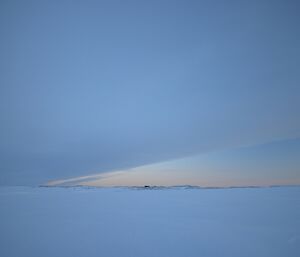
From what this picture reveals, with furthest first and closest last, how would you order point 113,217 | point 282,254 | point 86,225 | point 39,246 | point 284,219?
point 113,217
point 284,219
point 86,225
point 39,246
point 282,254

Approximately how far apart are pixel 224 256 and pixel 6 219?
26.1 ft

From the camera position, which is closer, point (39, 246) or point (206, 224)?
point (39, 246)

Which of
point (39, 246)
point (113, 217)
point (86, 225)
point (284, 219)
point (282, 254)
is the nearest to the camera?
point (282, 254)

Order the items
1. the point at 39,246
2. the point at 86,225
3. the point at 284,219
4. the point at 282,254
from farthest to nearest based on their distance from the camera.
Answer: the point at 284,219
the point at 86,225
the point at 39,246
the point at 282,254

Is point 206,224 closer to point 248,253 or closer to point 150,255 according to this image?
point 248,253

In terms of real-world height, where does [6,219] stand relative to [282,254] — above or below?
above

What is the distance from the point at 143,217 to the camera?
32.3 ft

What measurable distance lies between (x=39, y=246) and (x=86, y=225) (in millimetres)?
2352

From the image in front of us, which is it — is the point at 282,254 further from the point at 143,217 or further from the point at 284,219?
the point at 143,217

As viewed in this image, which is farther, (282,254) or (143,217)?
(143,217)

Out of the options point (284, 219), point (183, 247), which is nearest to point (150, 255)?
point (183, 247)

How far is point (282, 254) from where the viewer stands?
17.6 ft

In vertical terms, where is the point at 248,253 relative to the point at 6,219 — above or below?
below

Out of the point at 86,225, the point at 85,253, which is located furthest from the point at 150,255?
the point at 86,225
